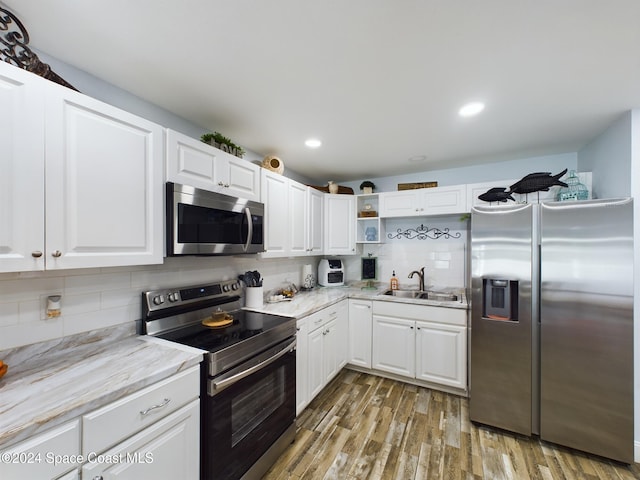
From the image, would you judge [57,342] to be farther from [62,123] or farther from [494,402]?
[494,402]

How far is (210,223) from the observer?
1825 millimetres

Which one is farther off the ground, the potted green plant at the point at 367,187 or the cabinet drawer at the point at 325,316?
the potted green plant at the point at 367,187

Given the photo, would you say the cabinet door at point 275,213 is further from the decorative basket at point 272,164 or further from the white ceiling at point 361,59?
the white ceiling at point 361,59

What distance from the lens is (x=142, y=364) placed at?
128 centimetres

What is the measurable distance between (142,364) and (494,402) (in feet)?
8.18

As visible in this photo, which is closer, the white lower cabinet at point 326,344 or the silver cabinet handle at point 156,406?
the silver cabinet handle at point 156,406

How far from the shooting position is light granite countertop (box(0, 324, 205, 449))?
0.90m

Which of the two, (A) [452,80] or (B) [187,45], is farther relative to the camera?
(A) [452,80]

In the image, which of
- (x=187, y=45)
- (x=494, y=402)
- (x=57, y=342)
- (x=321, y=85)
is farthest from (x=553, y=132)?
(x=57, y=342)

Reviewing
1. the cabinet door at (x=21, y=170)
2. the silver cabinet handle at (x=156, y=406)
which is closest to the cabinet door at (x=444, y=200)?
the silver cabinet handle at (x=156, y=406)

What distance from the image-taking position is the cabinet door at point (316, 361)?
2364 mm

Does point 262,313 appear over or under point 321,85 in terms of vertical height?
under

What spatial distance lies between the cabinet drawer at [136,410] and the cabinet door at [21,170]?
64cm

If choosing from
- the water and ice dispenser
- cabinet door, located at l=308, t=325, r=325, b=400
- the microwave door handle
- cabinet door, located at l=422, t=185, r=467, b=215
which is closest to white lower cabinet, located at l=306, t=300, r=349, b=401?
cabinet door, located at l=308, t=325, r=325, b=400
